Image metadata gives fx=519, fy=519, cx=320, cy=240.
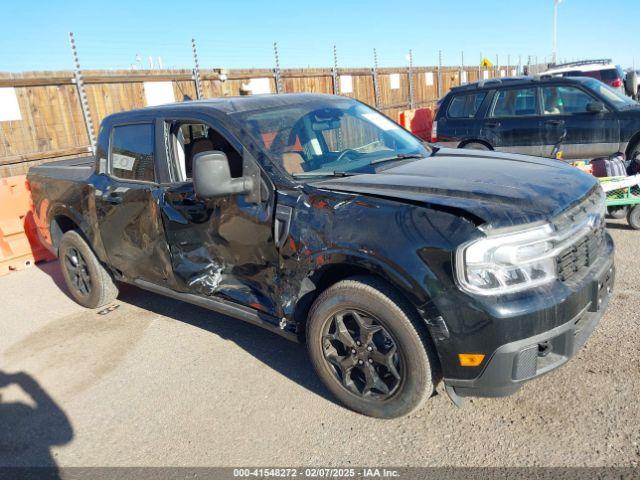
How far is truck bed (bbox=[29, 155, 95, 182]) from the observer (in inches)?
197

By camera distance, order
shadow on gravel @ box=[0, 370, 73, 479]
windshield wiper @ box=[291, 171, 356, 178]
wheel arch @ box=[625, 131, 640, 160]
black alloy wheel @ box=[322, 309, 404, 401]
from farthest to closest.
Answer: wheel arch @ box=[625, 131, 640, 160] → windshield wiper @ box=[291, 171, 356, 178] → shadow on gravel @ box=[0, 370, 73, 479] → black alloy wheel @ box=[322, 309, 404, 401]

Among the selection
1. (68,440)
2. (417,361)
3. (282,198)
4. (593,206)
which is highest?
(282,198)

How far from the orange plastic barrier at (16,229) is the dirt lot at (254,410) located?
8.59ft

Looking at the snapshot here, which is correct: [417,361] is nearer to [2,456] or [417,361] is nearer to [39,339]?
[2,456]

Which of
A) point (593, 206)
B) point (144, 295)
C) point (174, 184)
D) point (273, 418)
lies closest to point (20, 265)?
point (144, 295)

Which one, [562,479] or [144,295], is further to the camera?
[144,295]

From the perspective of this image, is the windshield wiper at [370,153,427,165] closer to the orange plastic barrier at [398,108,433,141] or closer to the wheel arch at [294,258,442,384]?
the wheel arch at [294,258,442,384]

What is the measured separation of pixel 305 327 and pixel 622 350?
6.97 ft

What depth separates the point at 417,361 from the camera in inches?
105

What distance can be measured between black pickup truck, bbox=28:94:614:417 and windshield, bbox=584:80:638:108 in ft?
16.4

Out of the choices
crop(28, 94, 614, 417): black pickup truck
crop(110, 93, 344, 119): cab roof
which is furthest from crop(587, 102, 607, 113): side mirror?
crop(110, 93, 344, 119): cab roof

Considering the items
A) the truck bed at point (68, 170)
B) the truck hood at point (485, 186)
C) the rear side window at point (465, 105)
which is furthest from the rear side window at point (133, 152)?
the rear side window at point (465, 105)

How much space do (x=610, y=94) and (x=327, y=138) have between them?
20.4 feet

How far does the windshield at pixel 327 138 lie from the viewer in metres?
3.38
